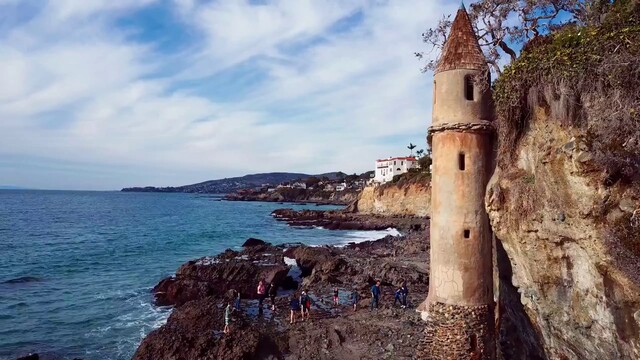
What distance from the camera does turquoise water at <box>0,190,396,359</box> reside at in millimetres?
19219

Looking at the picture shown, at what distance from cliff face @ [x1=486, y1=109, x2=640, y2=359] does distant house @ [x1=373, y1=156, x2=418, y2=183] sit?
3240 inches

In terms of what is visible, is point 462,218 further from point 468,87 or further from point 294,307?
point 294,307

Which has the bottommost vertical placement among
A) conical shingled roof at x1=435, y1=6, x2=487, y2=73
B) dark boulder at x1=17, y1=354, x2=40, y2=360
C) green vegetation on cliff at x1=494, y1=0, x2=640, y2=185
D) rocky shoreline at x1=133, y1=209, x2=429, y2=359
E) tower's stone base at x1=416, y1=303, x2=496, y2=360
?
dark boulder at x1=17, y1=354, x2=40, y2=360

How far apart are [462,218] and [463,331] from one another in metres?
2.91

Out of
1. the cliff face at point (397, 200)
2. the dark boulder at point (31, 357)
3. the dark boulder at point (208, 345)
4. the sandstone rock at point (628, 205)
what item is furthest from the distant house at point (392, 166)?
the sandstone rock at point (628, 205)

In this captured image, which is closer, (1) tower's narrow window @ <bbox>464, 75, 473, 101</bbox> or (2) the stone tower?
(2) the stone tower

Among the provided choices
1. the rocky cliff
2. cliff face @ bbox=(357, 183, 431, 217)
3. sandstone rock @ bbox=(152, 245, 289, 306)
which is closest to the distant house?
cliff face @ bbox=(357, 183, 431, 217)

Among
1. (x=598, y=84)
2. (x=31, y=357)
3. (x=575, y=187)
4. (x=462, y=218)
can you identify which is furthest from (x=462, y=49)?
(x=31, y=357)

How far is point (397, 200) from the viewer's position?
2761 inches

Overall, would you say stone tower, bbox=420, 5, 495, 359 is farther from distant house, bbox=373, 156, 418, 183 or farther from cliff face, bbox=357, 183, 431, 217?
distant house, bbox=373, 156, 418, 183

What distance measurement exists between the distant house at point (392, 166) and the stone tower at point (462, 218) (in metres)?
80.9

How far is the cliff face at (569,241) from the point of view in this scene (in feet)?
25.4

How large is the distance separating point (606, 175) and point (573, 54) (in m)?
2.51

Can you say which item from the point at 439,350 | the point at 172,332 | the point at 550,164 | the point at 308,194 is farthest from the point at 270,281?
the point at 308,194
